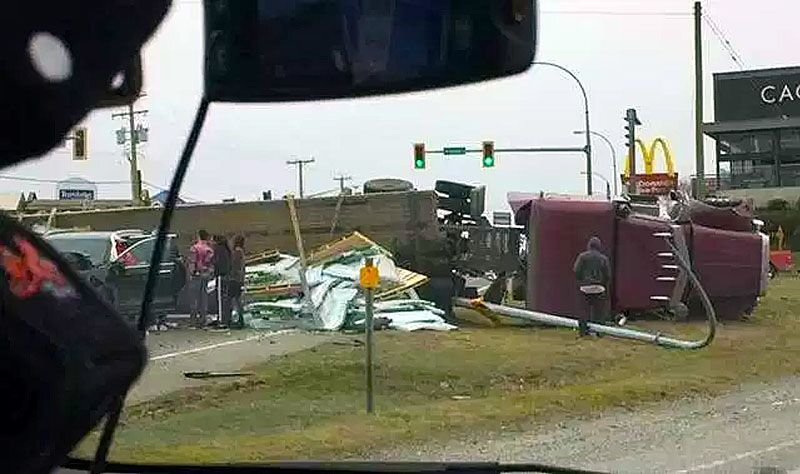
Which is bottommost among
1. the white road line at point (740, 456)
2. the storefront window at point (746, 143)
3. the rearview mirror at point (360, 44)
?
the white road line at point (740, 456)

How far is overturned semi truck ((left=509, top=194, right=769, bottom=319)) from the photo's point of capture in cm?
2233

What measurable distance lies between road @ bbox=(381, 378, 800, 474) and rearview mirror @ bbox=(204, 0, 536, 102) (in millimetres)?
6373

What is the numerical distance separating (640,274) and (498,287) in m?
2.60

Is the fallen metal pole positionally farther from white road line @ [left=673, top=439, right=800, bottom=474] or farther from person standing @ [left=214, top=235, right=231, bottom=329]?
person standing @ [left=214, top=235, right=231, bottom=329]

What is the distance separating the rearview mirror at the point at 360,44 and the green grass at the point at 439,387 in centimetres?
404

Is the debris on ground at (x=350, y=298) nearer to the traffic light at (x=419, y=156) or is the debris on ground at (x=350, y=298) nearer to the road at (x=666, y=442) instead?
the road at (x=666, y=442)

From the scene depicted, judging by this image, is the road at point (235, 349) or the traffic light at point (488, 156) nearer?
the traffic light at point (488, 156)

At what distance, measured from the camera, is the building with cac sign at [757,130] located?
229ft

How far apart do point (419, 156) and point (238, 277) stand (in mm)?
2318

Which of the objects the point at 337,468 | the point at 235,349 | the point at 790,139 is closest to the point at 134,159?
the point at 337,468

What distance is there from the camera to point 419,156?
2.96 meters

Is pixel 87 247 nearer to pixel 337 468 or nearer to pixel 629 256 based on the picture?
pixel 337 468

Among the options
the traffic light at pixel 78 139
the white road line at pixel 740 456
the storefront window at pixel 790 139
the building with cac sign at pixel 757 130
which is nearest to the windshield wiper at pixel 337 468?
the traffic light at pixel 78 139

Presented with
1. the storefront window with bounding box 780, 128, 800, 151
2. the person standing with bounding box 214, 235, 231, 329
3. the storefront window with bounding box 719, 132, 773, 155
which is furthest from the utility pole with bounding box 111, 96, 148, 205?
the storefront window with bounding box 719, 132, 773, 155
